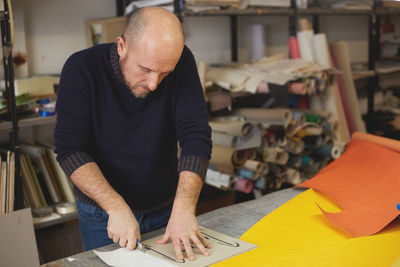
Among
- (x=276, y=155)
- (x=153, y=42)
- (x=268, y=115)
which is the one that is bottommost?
(x=276, y=155)

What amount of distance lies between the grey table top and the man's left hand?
0.41ft

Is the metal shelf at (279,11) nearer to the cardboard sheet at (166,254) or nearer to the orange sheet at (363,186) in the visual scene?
the orange sheet at (363,186)

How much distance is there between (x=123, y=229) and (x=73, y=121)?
0.38m

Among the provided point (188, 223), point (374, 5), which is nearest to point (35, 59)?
point (188, 223)

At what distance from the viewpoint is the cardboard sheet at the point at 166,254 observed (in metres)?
1.23

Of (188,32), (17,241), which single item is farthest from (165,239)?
(188,32)

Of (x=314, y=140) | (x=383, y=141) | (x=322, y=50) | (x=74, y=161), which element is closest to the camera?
(x=74, y=161)

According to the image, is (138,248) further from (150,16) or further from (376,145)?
(376,145)

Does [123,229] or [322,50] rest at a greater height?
[322,50]

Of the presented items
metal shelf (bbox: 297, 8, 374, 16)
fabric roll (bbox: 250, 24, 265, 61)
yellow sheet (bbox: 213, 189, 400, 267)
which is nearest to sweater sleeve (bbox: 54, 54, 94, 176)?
yellow sheet (bbox: 213, 189, 400, 267)

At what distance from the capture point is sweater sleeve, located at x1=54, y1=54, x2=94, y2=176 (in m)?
1.45

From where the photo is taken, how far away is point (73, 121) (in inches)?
57.9

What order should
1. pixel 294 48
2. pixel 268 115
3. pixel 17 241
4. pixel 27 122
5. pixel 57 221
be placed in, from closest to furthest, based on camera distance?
1. pixel 17 241
2. pixel 27 122
3. pixel 57 221
4. pixel 268 115
5. pixel 294 48

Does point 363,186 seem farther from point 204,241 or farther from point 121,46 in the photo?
point 121,46
